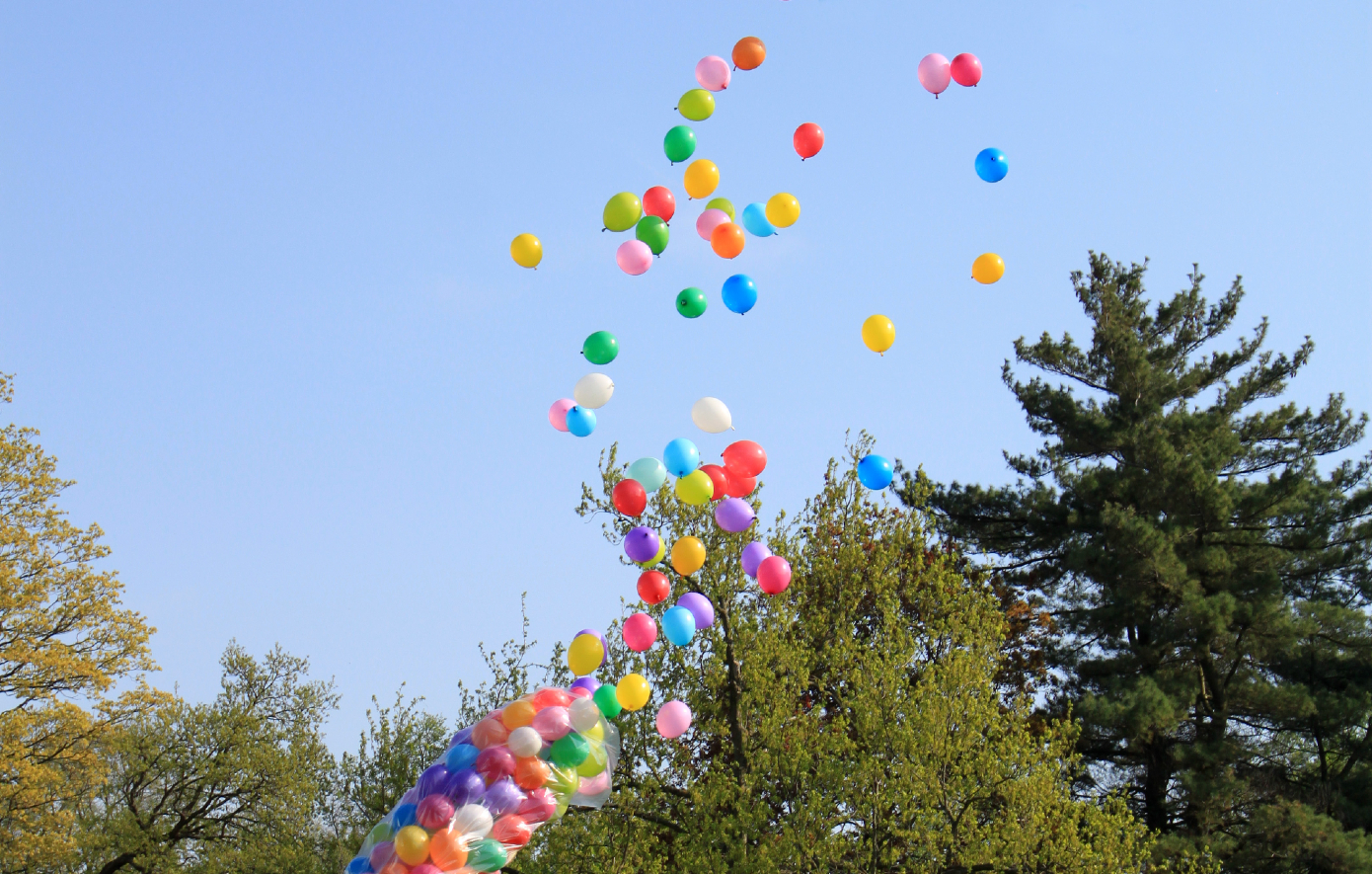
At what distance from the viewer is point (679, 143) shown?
10.1m

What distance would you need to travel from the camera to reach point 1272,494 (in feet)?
60.8

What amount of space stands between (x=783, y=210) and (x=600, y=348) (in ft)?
6.67

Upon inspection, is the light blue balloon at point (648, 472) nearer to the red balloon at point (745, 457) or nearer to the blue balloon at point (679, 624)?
the red balloon at point (745, 457)

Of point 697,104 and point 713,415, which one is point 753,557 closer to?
point 713,415

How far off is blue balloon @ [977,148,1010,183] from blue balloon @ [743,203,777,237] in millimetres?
1863

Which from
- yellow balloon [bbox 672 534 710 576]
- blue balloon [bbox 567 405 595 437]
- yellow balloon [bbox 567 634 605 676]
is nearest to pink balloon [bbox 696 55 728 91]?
blue balloon [bbox 567 405 595 437]

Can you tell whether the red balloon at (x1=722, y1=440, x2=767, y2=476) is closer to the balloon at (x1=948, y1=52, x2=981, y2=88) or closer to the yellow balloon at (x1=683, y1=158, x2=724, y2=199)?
the yellow balloon at (x1=683, y1=158, x2=724, y2=199)

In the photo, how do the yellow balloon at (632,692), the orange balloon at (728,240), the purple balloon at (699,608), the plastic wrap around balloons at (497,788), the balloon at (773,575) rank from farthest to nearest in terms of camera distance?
the purple balloon at (699,608) < the balloon at (773,575) < the orange balloon at (728,240) < the yellow balloon at (632,692) < the plastic wrap around balloons at (497,788)

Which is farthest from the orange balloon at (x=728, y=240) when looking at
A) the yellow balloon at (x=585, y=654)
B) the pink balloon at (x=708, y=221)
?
the yellow balloon at (x=585, y=654)

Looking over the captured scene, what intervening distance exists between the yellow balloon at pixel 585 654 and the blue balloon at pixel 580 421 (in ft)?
5.73

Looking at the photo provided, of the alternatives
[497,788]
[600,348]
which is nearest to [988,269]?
[600,348]

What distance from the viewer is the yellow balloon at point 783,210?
10.3 m

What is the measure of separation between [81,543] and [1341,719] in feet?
61.6

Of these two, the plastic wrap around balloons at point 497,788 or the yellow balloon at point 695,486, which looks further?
the yellow balloon at point 695,486
